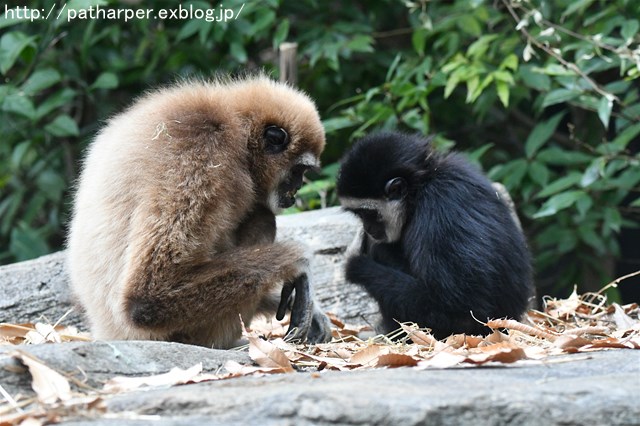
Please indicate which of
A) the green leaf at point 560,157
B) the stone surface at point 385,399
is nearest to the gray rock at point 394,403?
the stone surface at point 385,399

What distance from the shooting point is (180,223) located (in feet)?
14.9

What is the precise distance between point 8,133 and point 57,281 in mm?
3162

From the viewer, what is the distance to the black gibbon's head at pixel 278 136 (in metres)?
5.20

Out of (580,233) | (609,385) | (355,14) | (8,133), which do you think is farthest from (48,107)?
(609,385)

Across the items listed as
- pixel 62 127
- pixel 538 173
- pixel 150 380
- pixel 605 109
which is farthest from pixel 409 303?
pixel 62 127

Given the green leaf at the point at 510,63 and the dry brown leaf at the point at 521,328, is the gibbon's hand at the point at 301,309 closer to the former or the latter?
the dry brown leaf at the point at 521,328

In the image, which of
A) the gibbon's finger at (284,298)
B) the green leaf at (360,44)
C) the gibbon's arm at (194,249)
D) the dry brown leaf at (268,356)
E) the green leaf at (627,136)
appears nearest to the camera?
the dry brown leaf at (268,356)

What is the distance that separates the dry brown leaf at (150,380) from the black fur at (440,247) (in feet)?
7.03

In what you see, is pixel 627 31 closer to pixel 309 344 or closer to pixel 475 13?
pixel 475 13

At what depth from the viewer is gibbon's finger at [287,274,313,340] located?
505cm

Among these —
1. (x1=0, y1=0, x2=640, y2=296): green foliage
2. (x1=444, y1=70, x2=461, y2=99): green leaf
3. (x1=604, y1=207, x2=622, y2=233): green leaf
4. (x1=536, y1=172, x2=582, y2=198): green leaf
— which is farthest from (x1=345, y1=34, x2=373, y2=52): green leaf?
(x1=604, y1=207, x2=622, y2=233): green leaf

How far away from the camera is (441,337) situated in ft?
18.2

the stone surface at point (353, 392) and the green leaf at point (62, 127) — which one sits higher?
the green leaf at point (62, 127)

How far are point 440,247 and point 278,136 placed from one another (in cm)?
125
